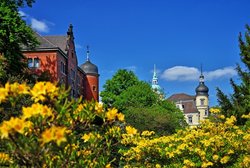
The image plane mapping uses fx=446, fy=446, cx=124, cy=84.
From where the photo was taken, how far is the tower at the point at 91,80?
215 feet

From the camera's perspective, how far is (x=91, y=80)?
67000 millimetres

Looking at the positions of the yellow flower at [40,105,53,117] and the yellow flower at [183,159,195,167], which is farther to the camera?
the yellow flower at [183,159,195,167]

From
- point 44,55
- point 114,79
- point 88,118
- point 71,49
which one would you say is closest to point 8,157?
point 88,118

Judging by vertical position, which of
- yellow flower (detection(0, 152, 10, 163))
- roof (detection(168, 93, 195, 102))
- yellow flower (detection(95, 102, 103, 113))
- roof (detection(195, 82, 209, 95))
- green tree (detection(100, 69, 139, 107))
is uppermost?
roof (detection(195, 82, 209, 95))

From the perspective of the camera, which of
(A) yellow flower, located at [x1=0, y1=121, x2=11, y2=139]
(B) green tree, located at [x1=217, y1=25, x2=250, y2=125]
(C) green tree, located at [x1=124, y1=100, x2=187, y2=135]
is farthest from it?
(C) green tree, located at [x1=124, y1=100, x2=187, y2=135]

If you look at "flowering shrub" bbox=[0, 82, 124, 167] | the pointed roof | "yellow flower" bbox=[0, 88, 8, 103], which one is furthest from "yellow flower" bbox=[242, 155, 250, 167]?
the pointed roof

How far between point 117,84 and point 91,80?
11.0 metres

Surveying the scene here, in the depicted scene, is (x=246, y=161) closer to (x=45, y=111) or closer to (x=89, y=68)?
(x=45, y=111)

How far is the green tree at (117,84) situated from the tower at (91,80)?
7.90 meters

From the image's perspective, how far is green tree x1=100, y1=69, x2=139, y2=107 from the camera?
56.7 m

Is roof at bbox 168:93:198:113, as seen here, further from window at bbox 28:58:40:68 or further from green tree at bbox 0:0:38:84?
green tree at bbox 0:0:38:84

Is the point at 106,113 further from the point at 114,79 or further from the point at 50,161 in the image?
the point at 114,79

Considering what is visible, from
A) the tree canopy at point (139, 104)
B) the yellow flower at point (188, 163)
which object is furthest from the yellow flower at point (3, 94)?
the tree canopy at point (139, 104)

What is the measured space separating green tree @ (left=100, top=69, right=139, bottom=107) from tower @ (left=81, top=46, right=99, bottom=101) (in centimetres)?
790
